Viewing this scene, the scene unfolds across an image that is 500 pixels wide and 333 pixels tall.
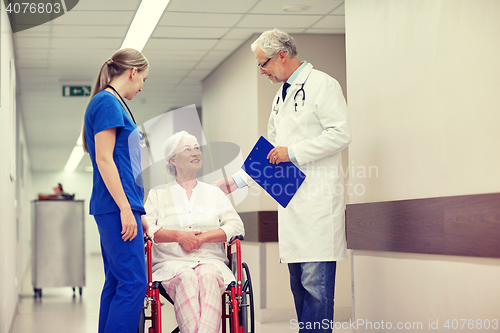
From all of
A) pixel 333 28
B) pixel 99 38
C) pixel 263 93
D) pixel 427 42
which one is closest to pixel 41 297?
pixel 99 38

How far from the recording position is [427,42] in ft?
8.36

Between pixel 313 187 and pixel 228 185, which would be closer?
pixel 313 187

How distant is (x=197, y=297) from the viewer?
2.65 metres

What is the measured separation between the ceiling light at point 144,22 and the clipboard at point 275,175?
2.20 meters

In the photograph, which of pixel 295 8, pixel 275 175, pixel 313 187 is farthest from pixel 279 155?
pixel 295 8

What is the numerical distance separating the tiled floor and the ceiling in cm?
255

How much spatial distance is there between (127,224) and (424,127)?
142 centimetres

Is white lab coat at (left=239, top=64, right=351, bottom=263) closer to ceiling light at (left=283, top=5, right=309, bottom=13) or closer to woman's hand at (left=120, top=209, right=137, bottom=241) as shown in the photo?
woman's hand at (left=120, top=209, right=137, bottom=241)

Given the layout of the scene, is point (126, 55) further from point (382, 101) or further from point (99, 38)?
point (99, 38)

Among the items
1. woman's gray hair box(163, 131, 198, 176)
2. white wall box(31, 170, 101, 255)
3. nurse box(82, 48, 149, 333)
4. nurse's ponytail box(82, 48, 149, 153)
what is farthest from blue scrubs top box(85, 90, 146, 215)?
white wall box(31, 170, 101, 255)

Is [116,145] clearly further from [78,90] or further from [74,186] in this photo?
[74,186]

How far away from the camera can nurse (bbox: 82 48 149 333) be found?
7.34 feet

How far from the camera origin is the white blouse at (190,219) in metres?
2.85

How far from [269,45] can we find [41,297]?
5506mm
